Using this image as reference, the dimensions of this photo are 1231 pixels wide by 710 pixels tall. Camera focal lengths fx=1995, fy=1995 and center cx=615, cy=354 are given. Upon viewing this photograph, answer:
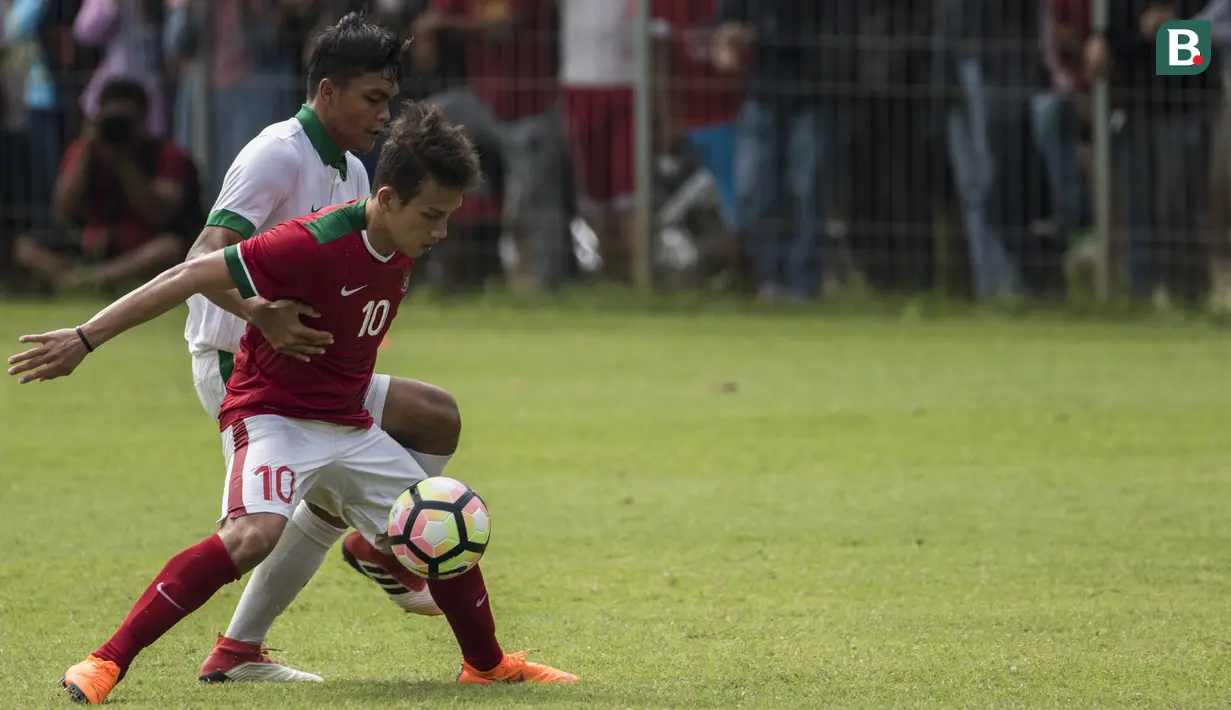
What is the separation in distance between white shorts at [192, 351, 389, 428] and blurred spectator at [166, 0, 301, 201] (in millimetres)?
10120

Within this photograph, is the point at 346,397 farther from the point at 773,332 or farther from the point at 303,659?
the point at 773,332

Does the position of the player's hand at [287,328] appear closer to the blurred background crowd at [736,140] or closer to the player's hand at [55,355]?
the player's hand at [55,355]

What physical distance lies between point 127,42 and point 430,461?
448 inches

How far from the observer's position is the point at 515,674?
5.52 metres

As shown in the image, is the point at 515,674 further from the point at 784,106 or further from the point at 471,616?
the point at 784,106

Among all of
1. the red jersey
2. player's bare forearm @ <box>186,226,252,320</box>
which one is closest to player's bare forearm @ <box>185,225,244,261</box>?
player's bare forearm @ <box>186,226,252,320</box>

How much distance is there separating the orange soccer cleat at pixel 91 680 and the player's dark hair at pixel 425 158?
1432 millimetres

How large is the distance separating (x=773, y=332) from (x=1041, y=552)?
7.50m

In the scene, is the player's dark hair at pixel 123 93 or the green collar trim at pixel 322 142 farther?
the player's dark hair at pixel 123 93

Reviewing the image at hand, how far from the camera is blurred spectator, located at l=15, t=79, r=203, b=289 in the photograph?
1583cm

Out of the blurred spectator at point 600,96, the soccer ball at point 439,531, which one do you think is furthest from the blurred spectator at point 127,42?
the soccer ball at point 439,531

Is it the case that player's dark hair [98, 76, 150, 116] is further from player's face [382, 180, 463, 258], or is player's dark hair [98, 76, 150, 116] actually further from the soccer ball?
the soccer ball

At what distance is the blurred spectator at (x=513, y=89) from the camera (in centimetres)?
1583

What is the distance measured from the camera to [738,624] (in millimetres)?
6262
